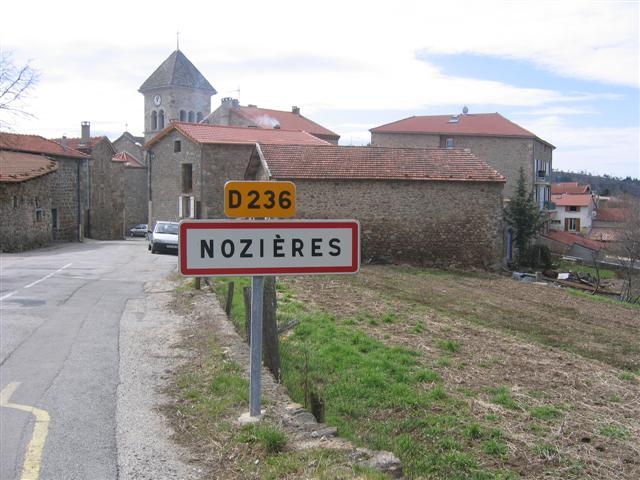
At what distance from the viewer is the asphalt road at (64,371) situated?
5.39 meters

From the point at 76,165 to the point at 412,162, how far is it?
70.8 feet

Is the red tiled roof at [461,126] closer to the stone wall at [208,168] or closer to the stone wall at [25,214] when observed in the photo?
the stone wall at [208,168]

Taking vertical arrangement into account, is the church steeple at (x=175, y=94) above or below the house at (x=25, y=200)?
above

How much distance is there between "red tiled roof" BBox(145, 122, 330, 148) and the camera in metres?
38.1

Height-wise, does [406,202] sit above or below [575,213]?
above

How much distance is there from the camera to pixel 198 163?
1487 inches

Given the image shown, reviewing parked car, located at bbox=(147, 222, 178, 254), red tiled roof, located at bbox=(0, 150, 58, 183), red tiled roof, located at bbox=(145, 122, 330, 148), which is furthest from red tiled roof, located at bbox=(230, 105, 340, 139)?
parked car, located at bbox=(147, 222, 178, 254)

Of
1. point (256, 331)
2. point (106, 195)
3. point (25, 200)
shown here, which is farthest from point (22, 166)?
point (256, 331)

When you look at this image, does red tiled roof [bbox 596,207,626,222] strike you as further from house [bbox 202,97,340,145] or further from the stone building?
the stone building

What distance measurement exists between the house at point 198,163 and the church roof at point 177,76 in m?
28.7

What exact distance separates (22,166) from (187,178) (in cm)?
1010

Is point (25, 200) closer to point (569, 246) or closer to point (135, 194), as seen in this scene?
point (135, 194)

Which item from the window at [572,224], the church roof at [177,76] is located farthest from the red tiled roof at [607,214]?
the church roof at [177,76]

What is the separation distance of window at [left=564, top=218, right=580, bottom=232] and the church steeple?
43.1 meters
